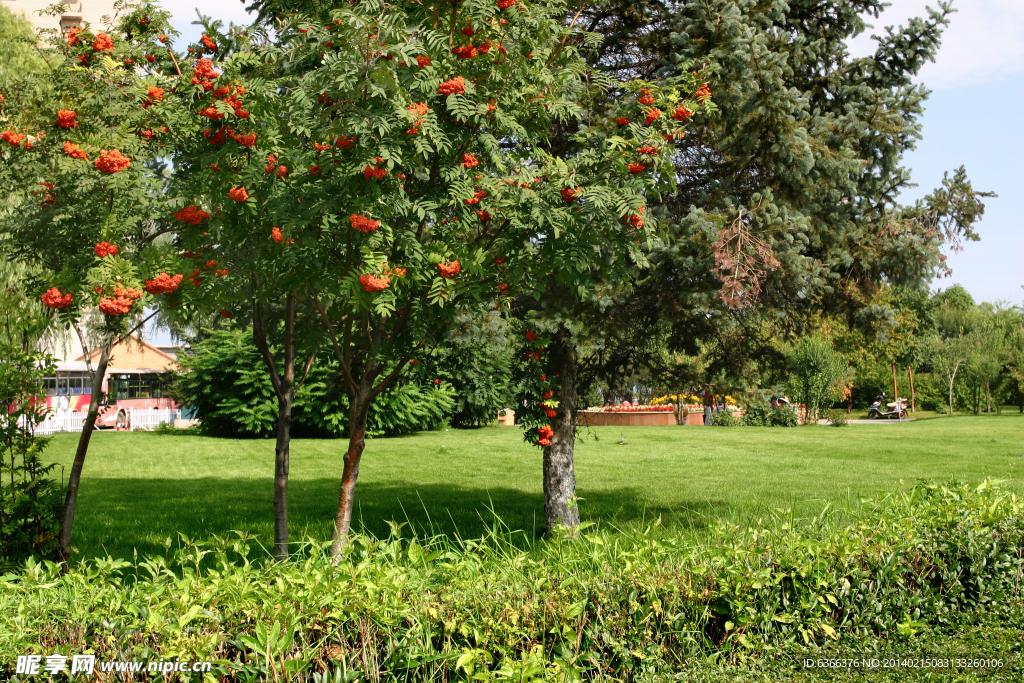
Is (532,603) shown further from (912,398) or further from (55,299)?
(912,398)

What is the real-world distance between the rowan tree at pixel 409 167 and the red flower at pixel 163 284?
25.8 inches

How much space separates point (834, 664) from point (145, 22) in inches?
244

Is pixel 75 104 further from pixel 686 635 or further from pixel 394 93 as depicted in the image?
pixel 686 635

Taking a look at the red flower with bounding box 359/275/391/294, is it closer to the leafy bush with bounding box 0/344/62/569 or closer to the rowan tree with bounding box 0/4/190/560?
the rowan tree with bounding box 0/4/190/560

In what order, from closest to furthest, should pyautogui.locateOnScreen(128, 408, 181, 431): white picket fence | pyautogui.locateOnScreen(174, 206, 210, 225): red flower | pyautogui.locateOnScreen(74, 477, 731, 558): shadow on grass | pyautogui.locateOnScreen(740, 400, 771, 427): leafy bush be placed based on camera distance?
pyautogui.locateOnScreen(174, 206, 210, 225): red flower, pyautogui.locateOnScreen(74, 477, 731, 558): shadow on grass, pyautogui.locateOnScreen(740, 400, 771, 427): leafy bush, pyautogui.locateOnScreen(128, 408, 181, 431): white picket fence

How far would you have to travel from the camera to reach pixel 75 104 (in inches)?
214

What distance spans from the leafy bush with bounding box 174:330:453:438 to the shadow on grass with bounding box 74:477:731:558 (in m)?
7.77

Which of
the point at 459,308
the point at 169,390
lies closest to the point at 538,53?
the point at 459,308

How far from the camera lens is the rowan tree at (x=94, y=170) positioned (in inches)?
182

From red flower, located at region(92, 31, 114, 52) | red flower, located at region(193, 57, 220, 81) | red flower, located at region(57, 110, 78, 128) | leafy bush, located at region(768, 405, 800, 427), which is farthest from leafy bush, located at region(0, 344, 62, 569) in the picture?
leafy bush, located at region(768, 405, 800, 427)

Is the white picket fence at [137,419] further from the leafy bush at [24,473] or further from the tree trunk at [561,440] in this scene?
the leafy bush at [24,473]

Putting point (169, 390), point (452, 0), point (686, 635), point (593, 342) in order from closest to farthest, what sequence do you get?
point (686, 635), point (452, 0), point (593, 342), point (169, 390)

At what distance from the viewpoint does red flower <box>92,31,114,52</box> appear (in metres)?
5.05

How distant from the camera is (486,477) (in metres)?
13.9
